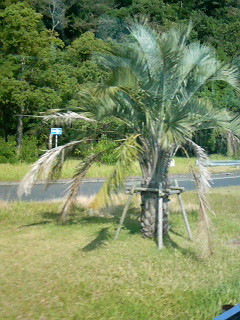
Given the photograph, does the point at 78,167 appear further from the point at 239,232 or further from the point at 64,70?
the point at 64,70

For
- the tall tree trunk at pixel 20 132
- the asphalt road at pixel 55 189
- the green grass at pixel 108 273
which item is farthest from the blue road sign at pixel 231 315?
the tall tree trunk at pixel 20 132

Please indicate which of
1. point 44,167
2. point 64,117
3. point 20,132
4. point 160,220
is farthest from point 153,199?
point 20,132

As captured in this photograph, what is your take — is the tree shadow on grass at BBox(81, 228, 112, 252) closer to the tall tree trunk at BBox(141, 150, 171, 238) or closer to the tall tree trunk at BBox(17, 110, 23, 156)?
the tall tree trunk at BBox(141, 150, 171, 238)

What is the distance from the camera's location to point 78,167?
10.6 metres

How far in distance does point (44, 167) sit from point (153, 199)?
83.9 inches

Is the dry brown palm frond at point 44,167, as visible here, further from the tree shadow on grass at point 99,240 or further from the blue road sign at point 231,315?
the blue road sign at point 231,315

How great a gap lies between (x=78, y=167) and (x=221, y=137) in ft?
9.80

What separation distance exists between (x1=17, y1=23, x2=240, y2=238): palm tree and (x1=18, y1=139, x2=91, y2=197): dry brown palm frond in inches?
1.2

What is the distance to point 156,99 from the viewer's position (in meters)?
9.63

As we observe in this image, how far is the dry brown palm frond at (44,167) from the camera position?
948cm

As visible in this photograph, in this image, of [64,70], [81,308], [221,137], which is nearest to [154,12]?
[64,70]

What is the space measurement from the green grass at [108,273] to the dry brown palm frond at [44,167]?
39.9 inches

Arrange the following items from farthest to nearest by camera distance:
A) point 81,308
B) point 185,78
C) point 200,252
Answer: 1. point 185,78
2. point 200,252
3. point 81,308

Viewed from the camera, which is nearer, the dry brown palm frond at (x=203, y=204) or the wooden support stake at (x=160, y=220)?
the dry brown palm frond at (x=203, y=204)
